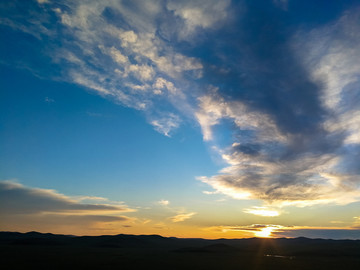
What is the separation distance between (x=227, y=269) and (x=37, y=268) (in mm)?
38606

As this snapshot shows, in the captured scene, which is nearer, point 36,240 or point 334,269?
point 334,269

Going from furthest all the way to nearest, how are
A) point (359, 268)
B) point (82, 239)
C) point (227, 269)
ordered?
point (82, 239)
point (359, 268)
point (227, 269)

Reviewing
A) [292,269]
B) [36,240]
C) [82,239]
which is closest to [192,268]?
[292,269]

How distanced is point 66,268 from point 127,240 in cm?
13167

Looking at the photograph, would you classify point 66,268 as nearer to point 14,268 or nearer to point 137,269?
point 14,268

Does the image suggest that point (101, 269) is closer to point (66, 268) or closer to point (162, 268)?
point (66, 268)

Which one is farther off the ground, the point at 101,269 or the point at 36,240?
the point at 36,240

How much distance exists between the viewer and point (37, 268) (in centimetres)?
4766

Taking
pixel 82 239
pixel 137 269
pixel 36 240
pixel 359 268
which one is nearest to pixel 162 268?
pixel 137 269

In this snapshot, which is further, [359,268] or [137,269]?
[359,268]

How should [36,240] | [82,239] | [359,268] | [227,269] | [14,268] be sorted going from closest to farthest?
[14,268] → [227,269] → [359,268] → [36,240] → [82,239]

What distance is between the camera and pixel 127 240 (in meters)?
171

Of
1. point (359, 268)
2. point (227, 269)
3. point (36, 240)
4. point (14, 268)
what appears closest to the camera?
point (14, 268)

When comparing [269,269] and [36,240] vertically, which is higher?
[36,240]
